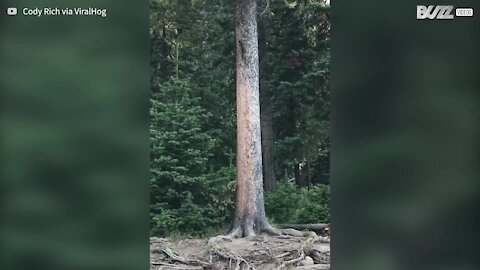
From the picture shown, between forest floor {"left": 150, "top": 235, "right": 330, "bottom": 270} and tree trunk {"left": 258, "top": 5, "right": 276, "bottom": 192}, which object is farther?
tree trunk {"left": 258, "top": 5, "right": 276, "bottom": 192}

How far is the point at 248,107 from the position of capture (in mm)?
6414

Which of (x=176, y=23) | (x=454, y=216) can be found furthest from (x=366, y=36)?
(x=176, y=23)

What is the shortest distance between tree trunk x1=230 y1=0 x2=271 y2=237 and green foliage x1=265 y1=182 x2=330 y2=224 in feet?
0.48

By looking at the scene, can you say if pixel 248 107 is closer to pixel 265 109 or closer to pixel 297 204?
pixel 265 109

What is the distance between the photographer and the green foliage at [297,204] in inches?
224

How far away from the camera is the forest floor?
532cm

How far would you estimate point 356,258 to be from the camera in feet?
8.47

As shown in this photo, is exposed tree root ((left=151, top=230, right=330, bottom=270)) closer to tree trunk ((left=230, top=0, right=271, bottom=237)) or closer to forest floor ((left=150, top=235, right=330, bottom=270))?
forest floor ((left=150, top=235, right=330, bottom=270))

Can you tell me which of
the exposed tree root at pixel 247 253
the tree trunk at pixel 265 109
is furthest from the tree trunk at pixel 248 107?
the exposed tree root at pixel 247 253

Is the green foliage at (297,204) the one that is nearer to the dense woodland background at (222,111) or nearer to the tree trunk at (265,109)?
the dense woodland background at (222,111)

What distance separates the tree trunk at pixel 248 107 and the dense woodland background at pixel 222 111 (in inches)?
3.7

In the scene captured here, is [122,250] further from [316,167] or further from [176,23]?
[176,23]

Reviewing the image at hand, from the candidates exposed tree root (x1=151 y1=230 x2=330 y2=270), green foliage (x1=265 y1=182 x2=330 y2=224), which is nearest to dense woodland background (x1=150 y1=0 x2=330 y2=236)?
green foliage (x1=265 y1=182 x2=330 y2=224)

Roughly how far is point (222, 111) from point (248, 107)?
51 cm
